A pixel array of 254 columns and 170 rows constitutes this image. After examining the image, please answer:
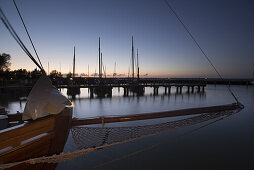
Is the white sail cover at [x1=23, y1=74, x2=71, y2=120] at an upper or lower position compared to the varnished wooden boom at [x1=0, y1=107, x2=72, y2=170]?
upper

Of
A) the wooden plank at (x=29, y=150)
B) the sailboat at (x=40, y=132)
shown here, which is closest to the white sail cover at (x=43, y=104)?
the sailboat at (x=40, y=132)

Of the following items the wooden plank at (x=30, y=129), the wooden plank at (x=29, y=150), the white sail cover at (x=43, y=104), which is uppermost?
the white sail cover at (x=43, y=104)

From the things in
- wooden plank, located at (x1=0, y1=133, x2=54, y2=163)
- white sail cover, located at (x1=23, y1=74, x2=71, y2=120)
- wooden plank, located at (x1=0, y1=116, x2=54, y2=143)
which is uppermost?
white sail cover, located at (x1=23, y1=74, x2=71, y2=120)

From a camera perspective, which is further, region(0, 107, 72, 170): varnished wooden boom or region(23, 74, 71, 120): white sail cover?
region(23, 74, 71, 120): white sail cover

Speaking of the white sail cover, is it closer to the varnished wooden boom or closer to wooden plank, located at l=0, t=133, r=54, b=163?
the varnished wooden boom

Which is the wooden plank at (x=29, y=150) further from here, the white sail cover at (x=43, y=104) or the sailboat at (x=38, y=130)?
the white sail cover at (x=43, y=104)

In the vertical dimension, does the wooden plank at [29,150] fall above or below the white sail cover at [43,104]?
below

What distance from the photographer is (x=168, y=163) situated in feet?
14.5

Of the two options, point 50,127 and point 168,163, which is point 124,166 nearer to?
point 168,163

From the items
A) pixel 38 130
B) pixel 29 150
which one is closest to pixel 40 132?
pixel 38 130

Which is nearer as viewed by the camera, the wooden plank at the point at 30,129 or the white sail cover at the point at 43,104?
the wooden plank at the point at 30,129

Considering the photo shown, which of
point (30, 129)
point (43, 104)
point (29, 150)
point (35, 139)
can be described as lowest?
point (29, 150)

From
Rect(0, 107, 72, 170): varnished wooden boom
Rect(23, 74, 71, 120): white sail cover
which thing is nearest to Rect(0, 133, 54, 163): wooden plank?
Rect(0, 107, 72, 170): varnished wooden boom

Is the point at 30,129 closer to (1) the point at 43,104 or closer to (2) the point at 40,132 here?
(2) the point at 40,132
